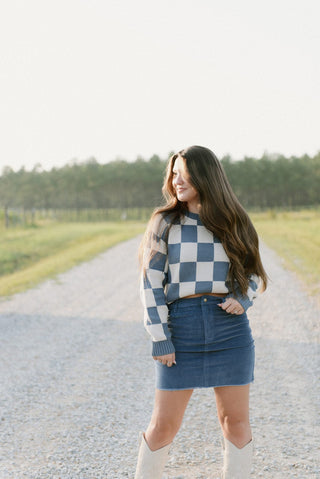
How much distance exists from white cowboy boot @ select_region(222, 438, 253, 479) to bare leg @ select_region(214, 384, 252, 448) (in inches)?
A: 1.0

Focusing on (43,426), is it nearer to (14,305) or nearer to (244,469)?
(244,469)

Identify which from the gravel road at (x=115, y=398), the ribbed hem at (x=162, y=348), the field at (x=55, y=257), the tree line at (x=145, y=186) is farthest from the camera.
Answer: the tree line at (x=145, y=186)

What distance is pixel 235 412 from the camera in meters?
2.30

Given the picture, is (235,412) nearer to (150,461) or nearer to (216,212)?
(150,461)

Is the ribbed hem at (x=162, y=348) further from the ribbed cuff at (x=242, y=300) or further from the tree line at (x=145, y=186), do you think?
the tree line at (x=145, y=186)

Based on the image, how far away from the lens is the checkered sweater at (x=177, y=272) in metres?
2.23

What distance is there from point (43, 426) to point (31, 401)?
572 mm

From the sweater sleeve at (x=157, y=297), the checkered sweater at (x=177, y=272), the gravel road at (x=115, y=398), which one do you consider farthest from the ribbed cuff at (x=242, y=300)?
the gravel road at (x=115, y=398)

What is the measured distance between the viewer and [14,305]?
901cm

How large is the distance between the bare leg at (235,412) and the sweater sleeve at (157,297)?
0.34 m

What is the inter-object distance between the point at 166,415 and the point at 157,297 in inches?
20.2

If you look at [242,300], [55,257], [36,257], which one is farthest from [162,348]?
[36,257]

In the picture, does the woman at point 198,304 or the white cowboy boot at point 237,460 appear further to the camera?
the white cowboy boot at point 237,460

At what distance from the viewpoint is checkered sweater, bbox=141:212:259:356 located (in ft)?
7.32
